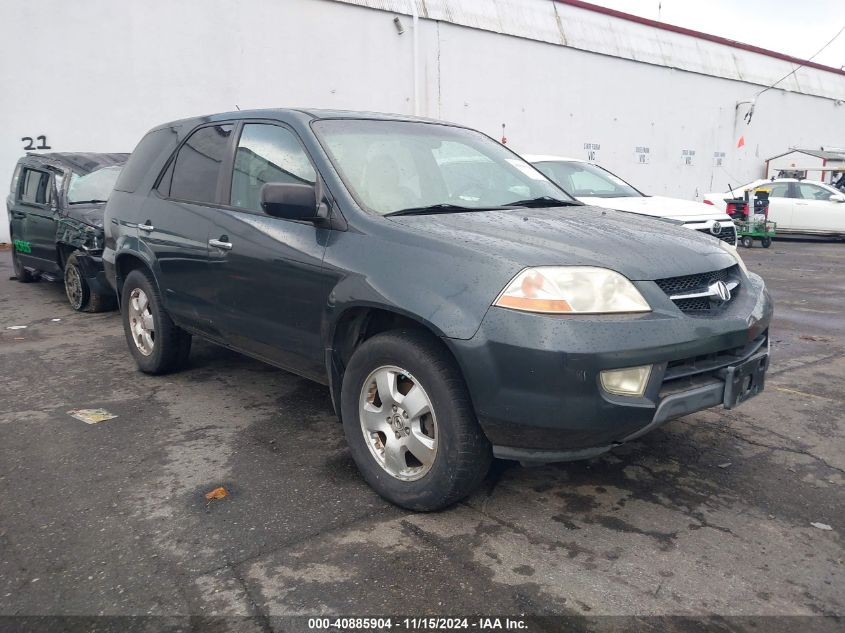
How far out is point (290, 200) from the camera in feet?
10.7

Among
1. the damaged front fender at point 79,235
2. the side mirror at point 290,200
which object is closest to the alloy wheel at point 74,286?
the damaged front fender at point 79,235

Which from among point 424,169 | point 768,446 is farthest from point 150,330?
point 768,446

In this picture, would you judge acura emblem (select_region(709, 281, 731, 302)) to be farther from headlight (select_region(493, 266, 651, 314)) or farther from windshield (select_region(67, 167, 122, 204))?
windshield (select_region(67, 167, 122, 204))

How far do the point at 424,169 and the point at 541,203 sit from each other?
26.4 inches

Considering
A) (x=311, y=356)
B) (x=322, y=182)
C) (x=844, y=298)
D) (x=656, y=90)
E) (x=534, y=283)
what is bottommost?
(x=844, y=298)

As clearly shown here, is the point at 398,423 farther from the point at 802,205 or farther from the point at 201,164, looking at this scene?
the point at 802,205

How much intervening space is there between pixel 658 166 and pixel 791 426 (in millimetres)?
21592

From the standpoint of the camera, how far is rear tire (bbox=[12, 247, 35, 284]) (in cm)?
919

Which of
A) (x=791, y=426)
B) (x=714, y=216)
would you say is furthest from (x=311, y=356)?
(x=714, y=216)

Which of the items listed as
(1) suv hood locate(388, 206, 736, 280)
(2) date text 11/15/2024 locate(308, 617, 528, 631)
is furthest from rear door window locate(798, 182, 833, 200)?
(2) date text 11/15/2024 locate(308, 617, 528, 631)

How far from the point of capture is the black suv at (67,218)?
7.34 m

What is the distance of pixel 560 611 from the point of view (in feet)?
7.78

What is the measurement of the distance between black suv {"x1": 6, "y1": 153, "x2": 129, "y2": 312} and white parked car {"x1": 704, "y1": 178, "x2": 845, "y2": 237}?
1290cm

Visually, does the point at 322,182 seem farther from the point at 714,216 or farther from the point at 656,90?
the point at 656,90
